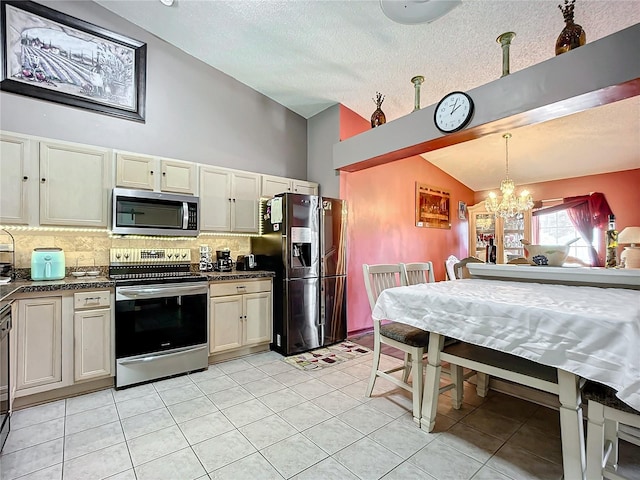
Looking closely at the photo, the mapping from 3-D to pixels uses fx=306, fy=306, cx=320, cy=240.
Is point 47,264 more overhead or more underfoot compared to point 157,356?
more overhead

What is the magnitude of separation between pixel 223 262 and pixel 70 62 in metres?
2.45

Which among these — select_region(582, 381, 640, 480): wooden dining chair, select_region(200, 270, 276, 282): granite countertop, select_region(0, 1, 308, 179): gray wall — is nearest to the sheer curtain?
select_region(0, 1, 308, 179): gray wall

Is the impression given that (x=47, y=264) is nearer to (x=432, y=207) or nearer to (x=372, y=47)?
(x=372, y=47)

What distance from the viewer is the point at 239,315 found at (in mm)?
3320

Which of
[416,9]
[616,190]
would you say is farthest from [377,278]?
[616,190]

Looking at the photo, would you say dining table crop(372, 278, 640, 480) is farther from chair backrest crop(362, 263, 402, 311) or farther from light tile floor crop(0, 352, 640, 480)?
chair backrest crop(362, 263, 402, 311)

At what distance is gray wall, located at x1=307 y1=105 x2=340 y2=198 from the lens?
13.7ft

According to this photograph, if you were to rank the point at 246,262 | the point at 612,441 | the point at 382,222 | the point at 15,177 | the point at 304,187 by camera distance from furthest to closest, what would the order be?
1. the point at 382,222
2. the point at 304,187
3. the point at 246,262
4. the point at 15,177
5. the point at 612,441

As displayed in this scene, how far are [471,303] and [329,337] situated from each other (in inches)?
93.7

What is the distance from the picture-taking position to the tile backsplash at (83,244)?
2688mm

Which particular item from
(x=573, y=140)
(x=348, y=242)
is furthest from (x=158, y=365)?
(x=573, y=140)

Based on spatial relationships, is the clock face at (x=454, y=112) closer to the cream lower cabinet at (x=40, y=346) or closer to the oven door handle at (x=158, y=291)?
the oven door handle at (x=158, y=291)

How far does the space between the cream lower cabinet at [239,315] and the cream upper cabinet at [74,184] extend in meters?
1.28

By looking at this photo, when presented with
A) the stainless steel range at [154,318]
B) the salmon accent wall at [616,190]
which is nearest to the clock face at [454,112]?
the stainless steel range at [154,318]
